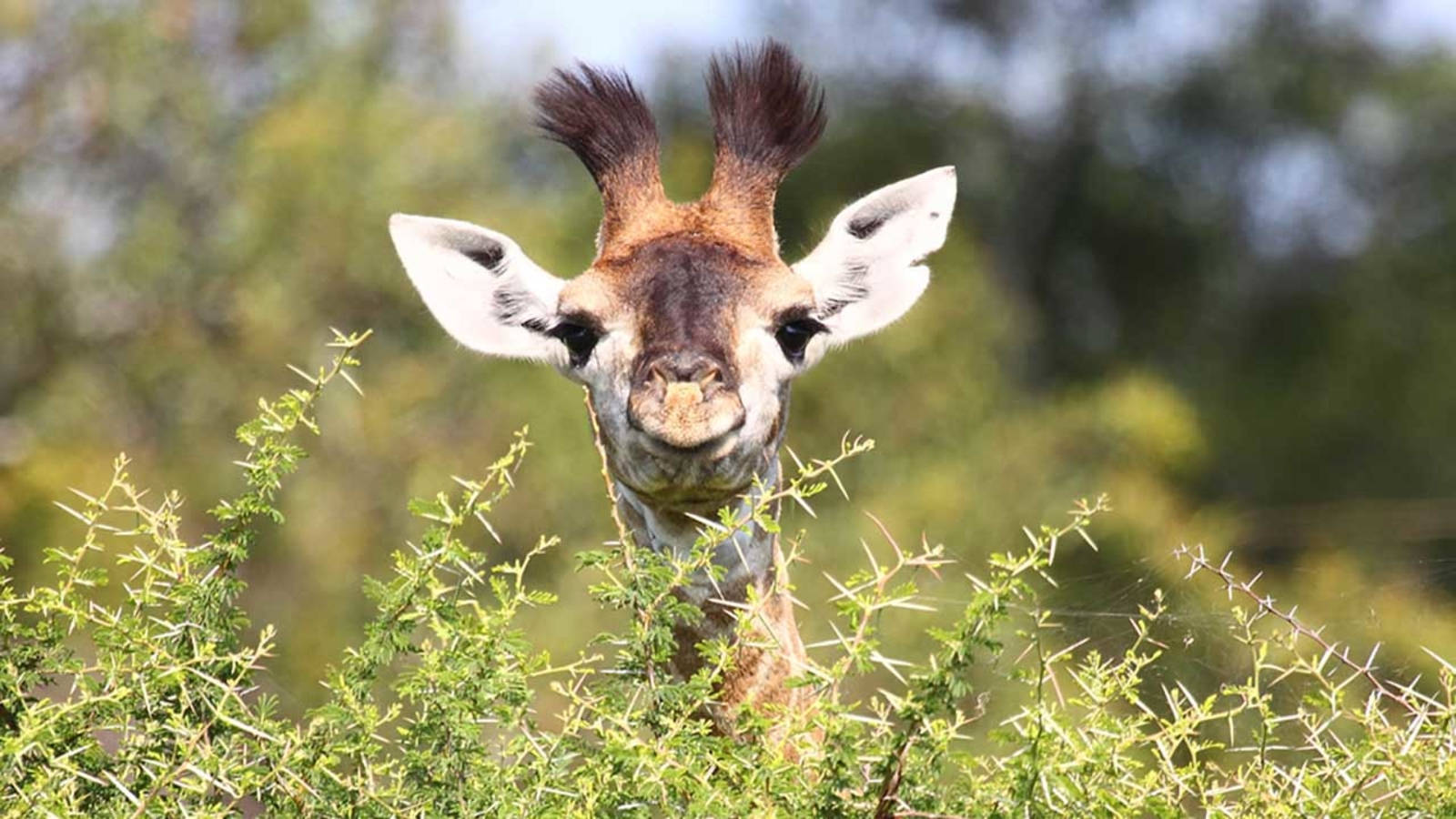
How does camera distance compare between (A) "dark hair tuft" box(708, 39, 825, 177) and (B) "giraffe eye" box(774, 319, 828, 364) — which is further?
(A) "dark hair tuft" box(708, 39, 825, 177)

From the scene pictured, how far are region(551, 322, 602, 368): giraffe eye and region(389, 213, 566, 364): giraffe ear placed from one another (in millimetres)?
64

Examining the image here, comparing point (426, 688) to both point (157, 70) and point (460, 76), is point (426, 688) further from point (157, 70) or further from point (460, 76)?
point (460, 76)

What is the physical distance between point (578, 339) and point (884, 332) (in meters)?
19.1

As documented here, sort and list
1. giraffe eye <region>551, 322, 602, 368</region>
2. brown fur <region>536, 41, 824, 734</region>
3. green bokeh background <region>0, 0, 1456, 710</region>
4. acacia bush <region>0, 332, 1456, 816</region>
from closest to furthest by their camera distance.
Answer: acacia bush <region>0, 332, 1456, 816</region>
brown fur <region>536, 41, 824, 734</region>
giraffe eye <region>551, 322, 602, 368</region>
green bokeh background <region>0, 0, 1456, 710</region>

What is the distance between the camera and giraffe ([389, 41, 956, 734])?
21.5 ft

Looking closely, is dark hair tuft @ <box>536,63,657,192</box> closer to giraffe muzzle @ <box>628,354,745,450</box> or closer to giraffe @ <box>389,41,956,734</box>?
giraffe @ <box>389,41,956,734</box>

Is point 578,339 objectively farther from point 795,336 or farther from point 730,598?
point 730,598

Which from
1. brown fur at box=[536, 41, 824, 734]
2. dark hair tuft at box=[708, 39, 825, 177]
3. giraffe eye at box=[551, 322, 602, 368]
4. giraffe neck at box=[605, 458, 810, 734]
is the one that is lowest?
giraffe neck at box=[605, 458, 810, 734]

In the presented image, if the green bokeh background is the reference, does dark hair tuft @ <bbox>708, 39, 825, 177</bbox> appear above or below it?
above

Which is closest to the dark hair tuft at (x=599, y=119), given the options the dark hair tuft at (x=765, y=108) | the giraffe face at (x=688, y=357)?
the dark hair tuft at (x=765, y=108)

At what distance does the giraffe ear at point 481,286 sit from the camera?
7.32 meters

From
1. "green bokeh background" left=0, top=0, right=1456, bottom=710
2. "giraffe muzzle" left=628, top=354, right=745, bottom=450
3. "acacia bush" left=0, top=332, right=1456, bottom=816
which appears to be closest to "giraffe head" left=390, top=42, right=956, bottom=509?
"giraffe muzzle" left=628, top=354, right=745, bottom=450

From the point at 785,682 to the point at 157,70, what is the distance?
33.6 meters

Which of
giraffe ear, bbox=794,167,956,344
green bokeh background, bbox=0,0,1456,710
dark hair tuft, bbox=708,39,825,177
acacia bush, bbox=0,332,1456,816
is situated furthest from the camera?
green bokeh background, bbox=0,0,1456,710
